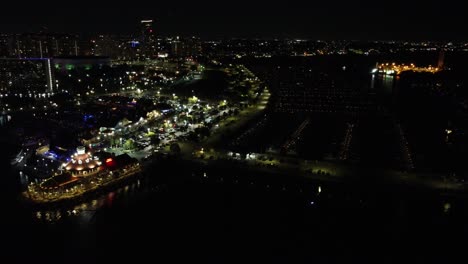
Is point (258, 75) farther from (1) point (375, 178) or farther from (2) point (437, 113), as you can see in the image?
(1) point (375, 178)

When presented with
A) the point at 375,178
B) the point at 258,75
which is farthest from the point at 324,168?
the point at 258,75

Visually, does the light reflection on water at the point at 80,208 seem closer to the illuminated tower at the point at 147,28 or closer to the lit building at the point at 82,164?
the lit building at the point at 82,164

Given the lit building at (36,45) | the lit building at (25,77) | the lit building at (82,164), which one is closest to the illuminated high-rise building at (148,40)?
the lit building at (36,45)

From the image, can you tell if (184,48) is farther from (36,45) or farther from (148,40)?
(36,45)

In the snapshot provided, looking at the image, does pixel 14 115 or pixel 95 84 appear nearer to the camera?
pixel 14 115

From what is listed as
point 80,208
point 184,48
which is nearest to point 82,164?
point 80,208

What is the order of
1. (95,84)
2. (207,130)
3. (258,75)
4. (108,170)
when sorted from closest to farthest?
(108,170) < (207,130) < (95,84) < (258,75)

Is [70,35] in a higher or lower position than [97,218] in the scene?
higher

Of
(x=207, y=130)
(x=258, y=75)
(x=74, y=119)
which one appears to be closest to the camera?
(x=207, y=130)

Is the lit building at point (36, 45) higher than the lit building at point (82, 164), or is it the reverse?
the lit building at point (36, 45)
